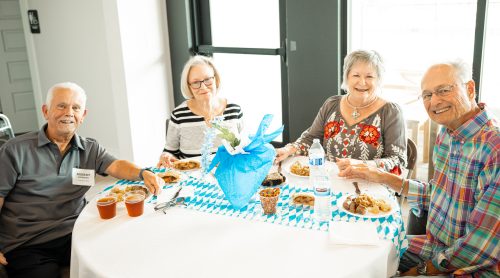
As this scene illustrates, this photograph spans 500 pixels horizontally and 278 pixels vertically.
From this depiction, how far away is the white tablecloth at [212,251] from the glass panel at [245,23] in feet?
8.24

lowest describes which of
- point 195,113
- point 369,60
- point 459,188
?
point 459,188

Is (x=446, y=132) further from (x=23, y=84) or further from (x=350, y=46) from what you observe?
(x=23, y=84)

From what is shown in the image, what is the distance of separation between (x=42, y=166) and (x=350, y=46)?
2.22 meters

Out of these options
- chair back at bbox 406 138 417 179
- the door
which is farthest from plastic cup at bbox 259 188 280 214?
the door

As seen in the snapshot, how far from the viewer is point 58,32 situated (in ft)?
15.8

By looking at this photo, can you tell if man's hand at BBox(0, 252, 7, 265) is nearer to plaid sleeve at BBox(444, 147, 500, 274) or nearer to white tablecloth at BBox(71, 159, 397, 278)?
white tablecloth at BBox(71, 159, 397, 278)

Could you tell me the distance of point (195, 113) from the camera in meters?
2.73

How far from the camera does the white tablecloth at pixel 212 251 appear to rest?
1.41 metres

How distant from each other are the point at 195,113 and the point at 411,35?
1.86 meters

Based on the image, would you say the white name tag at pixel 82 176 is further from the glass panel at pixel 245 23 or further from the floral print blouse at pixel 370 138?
the glass panel at pixel 245 23

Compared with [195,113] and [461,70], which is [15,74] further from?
[461,70]

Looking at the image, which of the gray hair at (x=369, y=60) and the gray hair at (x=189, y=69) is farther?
the gray hair at (x=189, y=69)

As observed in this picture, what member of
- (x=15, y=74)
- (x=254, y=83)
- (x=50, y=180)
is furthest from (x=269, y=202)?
(x=15, y=74)

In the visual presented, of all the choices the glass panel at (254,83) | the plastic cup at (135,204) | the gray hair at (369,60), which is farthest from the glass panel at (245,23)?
the plastic cup at (135,204)
